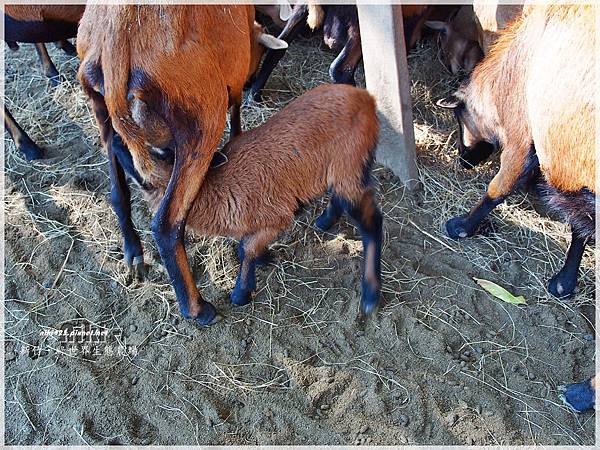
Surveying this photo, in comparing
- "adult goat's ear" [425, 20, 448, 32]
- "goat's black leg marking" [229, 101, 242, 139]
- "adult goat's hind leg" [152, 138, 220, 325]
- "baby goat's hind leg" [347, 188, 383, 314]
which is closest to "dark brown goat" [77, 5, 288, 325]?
"adult goat's hind leg" [152, 138, 220, 325]

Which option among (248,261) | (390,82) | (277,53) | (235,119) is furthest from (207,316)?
(277,53)

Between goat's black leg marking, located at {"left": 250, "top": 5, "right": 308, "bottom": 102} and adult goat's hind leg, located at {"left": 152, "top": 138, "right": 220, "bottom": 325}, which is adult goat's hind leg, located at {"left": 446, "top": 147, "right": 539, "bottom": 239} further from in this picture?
goat's black leg marking, located at {"left": 250, "top": 5, "right": 308, "bottom": 102}

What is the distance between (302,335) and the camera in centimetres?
335

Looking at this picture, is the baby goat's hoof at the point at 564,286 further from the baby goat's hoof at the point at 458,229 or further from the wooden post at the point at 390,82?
the wooden post at the point at 390,82

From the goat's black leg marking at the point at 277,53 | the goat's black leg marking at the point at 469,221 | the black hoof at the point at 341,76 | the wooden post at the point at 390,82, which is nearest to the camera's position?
the wooden post at the point at 390,82

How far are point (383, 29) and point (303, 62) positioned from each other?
1657 mm

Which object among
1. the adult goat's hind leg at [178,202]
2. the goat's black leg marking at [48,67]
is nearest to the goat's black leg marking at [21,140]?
the goat's black leg marking at [48,67]

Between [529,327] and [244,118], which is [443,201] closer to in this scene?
[529,327]

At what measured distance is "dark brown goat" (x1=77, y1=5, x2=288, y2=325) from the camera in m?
2.81

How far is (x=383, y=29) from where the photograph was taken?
374 centimetres

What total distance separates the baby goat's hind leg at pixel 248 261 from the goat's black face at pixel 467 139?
63.9 inches

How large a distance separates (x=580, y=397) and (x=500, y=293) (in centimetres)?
72

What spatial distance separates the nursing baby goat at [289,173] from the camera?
3.20 metres

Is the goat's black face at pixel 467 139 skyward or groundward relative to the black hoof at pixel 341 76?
groundward
